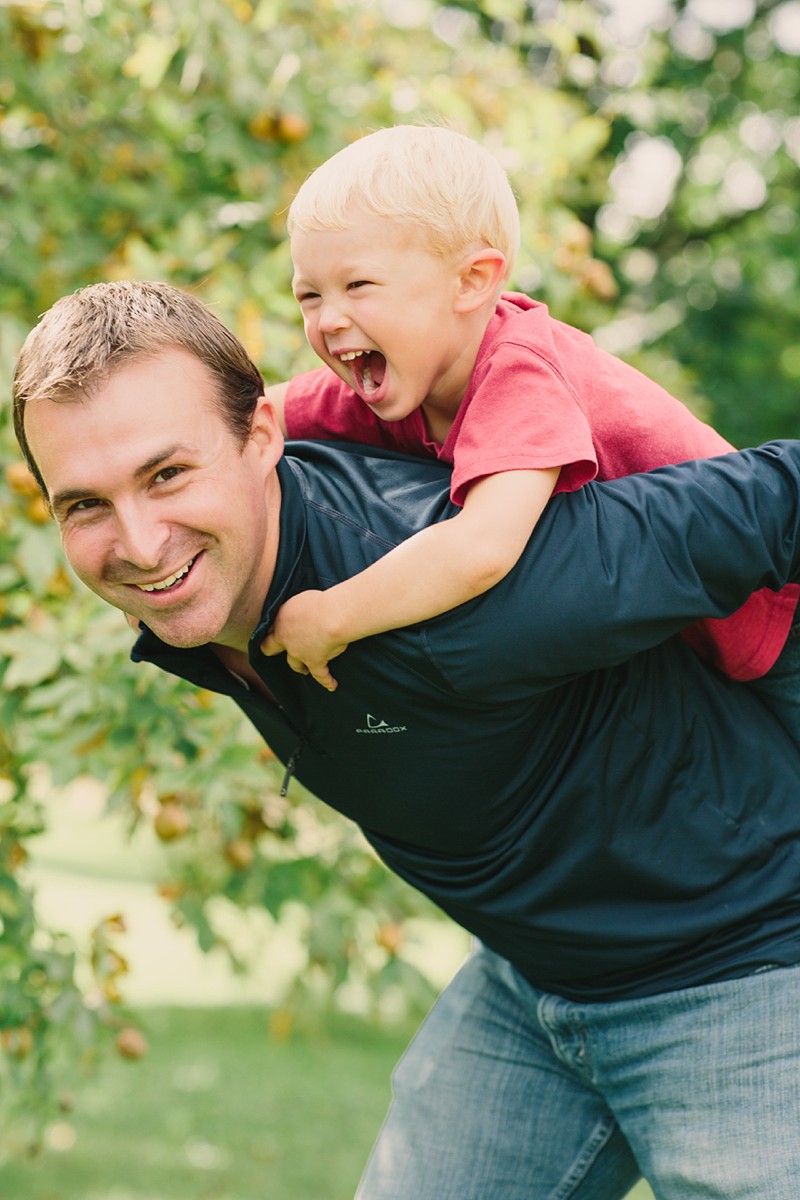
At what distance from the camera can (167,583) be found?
73.4 inches

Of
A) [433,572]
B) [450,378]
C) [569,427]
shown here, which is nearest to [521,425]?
[569,427]

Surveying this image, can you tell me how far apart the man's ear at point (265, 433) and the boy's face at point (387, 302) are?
18 cm

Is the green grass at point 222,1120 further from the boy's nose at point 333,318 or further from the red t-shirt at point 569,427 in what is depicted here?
the boy's nose at point 333,318

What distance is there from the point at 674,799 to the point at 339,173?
101 centimetres

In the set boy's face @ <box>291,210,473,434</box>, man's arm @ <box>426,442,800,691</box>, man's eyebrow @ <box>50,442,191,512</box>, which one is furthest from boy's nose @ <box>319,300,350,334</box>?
man's arm @ <box>426,442,800,691</box>

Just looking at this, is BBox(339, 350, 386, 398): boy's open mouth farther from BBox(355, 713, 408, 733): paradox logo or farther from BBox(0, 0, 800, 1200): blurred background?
BBox(0, 0, 800, 1200): blurred background

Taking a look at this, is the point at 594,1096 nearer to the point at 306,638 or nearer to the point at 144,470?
the point at 306,638

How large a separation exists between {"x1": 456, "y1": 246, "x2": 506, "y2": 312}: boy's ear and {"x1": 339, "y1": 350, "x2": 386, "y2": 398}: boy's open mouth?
0.14 meters

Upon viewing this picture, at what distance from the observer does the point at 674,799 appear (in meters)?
1.97

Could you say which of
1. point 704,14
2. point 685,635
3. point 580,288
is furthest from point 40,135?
point 704,14

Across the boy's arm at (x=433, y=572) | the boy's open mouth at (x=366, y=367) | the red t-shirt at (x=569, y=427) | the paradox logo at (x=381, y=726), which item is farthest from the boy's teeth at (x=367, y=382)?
the paradox logo at (x=381, y=726)

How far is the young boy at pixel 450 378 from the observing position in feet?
5.85

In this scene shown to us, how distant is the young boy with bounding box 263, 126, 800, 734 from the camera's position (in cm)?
178

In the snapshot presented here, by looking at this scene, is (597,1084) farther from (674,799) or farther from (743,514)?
(743,514)
